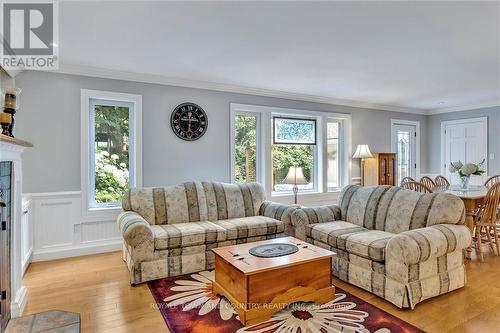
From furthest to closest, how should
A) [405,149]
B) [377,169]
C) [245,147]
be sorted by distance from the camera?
[405,149] → [377,169] → [245,147]

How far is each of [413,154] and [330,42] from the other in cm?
526

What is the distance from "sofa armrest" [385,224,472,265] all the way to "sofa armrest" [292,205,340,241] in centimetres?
108

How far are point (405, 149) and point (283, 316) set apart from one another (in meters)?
6.00

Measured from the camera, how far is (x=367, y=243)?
268 centimetres

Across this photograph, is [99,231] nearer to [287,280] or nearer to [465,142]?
[287,280]

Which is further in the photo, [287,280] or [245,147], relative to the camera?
[245,147]

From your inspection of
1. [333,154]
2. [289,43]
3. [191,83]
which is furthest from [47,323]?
[333,154]

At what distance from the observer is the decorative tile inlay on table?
213cm

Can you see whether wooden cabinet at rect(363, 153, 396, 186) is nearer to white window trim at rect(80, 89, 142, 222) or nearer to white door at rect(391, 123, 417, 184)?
white door at rect(391, 123, 417, 184)

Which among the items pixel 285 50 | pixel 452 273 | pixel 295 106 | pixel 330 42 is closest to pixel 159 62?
pixel 285 50

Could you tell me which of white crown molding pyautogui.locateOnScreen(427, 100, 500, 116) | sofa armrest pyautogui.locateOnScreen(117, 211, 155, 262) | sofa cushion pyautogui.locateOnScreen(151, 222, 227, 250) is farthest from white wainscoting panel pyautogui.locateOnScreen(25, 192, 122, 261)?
white crown molding pyautogui.locateOnScreen(427, 100, 500, 116)

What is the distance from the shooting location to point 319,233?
3215mm

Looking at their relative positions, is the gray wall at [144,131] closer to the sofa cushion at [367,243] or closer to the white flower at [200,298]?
the white flower at [200,298]

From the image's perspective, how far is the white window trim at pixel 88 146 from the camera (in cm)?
381
